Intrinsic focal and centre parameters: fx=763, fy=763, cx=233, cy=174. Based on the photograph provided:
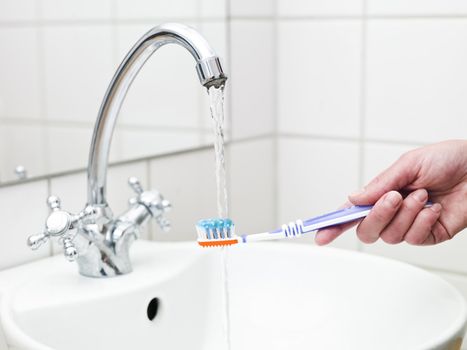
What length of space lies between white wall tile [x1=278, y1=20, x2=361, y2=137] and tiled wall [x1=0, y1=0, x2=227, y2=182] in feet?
0.41

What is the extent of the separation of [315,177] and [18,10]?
1.85 ft

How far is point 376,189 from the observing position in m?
0.86

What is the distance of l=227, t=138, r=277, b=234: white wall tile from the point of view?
1.24 m

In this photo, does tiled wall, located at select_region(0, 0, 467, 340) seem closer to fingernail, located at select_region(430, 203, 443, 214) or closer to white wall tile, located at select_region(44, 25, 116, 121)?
white wall tile, located at select_region(44, 25, 116, 121)

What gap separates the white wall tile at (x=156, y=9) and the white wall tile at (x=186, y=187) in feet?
0.68

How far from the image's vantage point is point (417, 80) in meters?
1.12

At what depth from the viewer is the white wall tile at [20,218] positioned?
891mm

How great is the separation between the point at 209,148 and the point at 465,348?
1.56ft

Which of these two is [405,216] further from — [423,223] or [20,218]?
[20,218]

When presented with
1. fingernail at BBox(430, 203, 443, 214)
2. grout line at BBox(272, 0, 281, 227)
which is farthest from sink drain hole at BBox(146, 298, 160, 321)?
grout line at BBox(272, 0, 281, 227)

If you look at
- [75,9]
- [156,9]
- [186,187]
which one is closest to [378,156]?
[186,187]

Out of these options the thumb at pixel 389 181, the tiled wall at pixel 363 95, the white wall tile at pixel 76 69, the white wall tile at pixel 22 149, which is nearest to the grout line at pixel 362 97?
the tiled wall at pixel 363 95

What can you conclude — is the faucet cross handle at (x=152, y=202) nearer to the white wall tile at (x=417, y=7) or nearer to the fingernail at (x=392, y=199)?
the fingernail at (x=392, y=199)

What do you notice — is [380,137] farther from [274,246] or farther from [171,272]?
[171,272]
